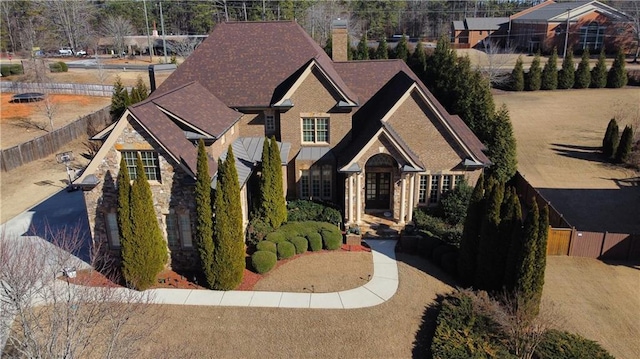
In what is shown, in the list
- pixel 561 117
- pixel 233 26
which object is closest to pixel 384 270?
pixel 233 26

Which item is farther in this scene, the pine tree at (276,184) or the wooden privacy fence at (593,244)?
the pine tree at (276,184)

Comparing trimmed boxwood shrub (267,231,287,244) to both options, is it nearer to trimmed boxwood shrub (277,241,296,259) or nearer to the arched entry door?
trimmed boxwood shrub (277,241,296,259)

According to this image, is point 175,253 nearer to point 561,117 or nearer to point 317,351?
point 317,351

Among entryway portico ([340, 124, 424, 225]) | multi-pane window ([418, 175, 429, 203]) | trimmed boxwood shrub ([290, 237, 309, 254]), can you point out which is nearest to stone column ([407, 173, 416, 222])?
entryway portico ([340, 124, 424, 225])

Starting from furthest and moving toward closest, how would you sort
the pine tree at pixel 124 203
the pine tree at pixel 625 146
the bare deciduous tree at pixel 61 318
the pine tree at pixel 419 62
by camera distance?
the pine tree at pixel 419 62 → the pine tree at pixel 625 146 → the pine tree at pixel 124 203 → the bare deciduous tree at pixel 61 318

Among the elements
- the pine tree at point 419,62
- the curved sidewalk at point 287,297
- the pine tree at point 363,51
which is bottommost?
the curved sidewalk at point 287,297

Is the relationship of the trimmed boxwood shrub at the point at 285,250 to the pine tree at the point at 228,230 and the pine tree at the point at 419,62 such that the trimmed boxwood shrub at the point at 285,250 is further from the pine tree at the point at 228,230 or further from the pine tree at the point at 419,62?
the pine tree at the point at 419,62

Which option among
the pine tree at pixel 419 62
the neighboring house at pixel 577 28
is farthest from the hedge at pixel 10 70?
the neighboring house at pixel 577 28
